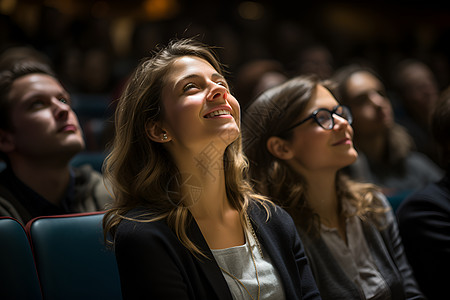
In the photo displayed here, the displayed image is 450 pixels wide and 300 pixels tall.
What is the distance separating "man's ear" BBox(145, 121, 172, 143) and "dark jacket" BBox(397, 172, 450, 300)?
1.99 feet

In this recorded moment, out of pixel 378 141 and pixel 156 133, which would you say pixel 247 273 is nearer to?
pixel 156 133

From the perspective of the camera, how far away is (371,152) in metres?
1.71

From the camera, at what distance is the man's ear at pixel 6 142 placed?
1.09 m

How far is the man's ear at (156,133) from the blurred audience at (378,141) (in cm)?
90

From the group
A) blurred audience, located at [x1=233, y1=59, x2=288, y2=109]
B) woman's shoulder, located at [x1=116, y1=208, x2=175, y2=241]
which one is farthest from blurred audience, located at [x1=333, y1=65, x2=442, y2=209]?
woman's shoulder, located at [x1=116, y1=208, x2=175, y2=241]

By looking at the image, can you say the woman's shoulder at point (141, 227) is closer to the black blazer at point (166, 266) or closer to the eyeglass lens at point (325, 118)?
the black blazer at point (166, 266)

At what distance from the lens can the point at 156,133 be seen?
804mm

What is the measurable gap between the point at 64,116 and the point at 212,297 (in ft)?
2.02

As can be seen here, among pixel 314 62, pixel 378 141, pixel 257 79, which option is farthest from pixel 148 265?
pixel 314 62

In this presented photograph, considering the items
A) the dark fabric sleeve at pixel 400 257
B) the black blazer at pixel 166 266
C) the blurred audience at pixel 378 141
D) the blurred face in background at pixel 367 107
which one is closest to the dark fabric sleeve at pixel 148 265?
the black blazer at pixel 166 266

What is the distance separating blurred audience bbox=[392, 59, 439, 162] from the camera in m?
2.18

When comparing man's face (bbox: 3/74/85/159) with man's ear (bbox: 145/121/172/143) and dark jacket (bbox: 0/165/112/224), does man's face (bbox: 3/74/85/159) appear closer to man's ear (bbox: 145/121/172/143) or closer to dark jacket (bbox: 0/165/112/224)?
dark jacket (bbox: 0/165/112/224)

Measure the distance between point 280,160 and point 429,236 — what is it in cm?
37

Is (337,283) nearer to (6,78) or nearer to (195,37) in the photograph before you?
(195,37)
